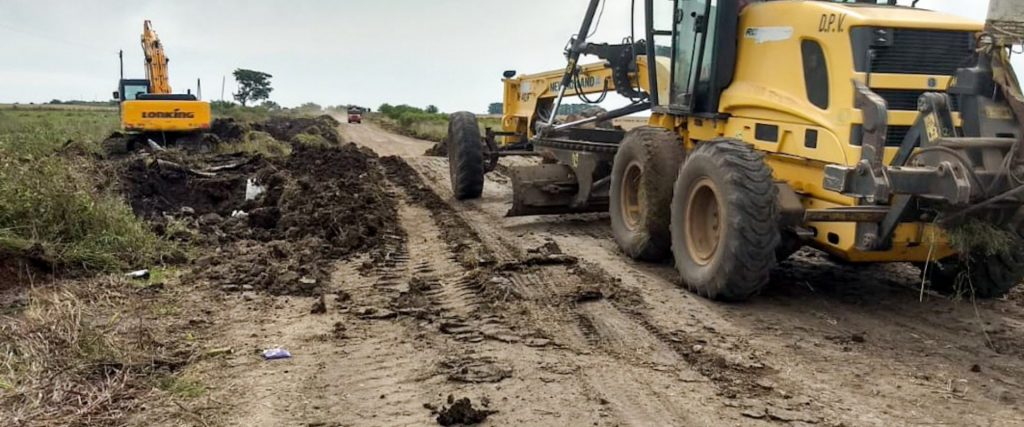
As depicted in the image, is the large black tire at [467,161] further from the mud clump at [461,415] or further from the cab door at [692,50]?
the mud clump at [461,415]

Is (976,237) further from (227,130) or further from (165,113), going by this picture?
(227,130)

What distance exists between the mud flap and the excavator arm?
1869 cm

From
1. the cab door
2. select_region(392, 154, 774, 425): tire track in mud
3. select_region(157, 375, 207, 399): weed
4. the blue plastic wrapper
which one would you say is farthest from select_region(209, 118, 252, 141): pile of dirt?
select_region(157, 375, 207, 399): weed

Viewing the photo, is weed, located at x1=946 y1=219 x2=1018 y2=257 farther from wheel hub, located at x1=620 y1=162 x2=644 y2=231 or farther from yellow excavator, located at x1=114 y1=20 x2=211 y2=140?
yellow excavator, located at x1=114 y1=20 x2=211 y2=140

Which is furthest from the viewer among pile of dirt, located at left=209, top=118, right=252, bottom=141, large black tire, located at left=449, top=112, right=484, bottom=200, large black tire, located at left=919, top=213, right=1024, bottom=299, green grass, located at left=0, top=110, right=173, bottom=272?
pile of dirt, located at left=209, top=118, right=252, bottom=141

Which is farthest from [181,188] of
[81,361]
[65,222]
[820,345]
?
[820,345]

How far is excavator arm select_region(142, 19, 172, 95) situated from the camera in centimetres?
2502

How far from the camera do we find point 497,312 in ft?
19.6

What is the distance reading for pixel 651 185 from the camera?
7.60 metres

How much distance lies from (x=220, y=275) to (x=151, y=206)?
4143 mm

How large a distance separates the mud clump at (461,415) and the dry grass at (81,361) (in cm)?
138

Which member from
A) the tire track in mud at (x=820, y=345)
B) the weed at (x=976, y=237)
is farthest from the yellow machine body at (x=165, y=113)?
the weed at (x=976, y=237)

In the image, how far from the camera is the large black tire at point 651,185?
759 cm

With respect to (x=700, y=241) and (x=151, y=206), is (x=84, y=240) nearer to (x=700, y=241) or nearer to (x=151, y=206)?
(x=151, y=206)
